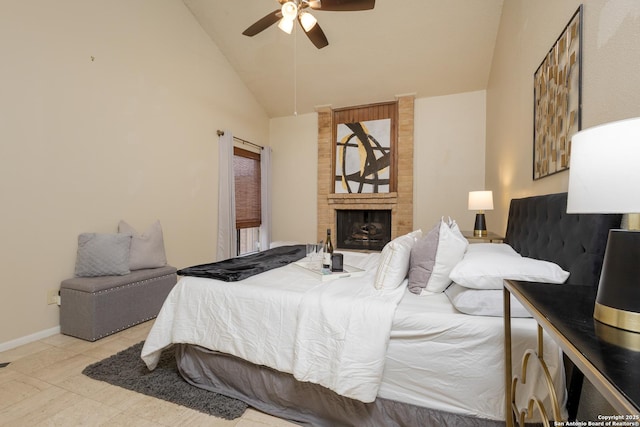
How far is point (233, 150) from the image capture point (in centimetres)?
481

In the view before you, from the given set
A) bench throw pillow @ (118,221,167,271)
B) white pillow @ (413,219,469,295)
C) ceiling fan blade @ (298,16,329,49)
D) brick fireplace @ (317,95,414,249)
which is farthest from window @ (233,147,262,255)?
white pillow @ (413,219,469,295)

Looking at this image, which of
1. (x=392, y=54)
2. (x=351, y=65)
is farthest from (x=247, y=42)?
(x=392, y=54)

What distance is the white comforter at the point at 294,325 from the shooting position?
4.39ft

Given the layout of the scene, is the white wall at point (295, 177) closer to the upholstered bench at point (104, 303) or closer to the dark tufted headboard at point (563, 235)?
the upholstered bench at point (104, 303)

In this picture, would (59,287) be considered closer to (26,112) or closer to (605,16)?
(26,112)

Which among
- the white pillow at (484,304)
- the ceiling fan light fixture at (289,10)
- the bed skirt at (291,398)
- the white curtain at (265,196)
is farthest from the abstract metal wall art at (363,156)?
the bed skirt at (291,398)

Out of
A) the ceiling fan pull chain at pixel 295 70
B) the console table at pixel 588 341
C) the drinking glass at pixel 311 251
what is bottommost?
the drinking glass at pixel 311 251

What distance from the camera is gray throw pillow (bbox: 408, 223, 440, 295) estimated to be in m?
1.69

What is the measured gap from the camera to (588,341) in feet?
2.15

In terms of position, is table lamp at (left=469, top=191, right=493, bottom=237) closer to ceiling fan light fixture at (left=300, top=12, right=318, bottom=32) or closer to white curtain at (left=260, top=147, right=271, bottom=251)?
ceiling fan light fixture at (left=300, top=12, right=318, bottom=32)

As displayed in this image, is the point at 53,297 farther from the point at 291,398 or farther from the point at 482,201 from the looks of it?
the point at 482,201

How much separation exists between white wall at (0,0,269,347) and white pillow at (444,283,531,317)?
322 cm

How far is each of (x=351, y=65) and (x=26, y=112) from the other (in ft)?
12.5

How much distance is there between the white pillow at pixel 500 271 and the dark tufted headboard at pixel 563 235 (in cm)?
9
